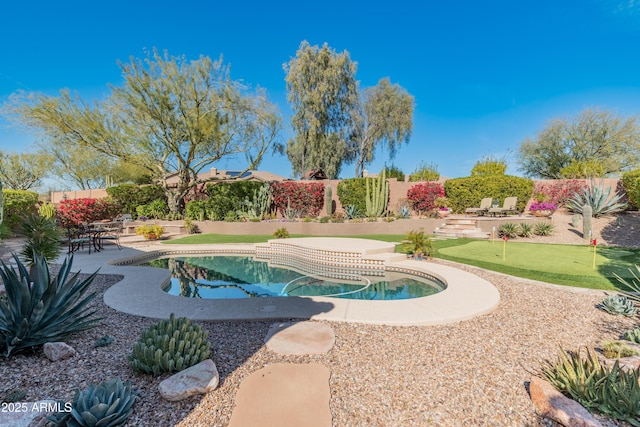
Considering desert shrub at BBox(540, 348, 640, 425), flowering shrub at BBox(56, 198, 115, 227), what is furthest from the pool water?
flowering shrub at BBox(56, 198, 115, 227)

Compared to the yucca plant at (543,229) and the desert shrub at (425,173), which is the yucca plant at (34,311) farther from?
the desert shrub at (425,173)

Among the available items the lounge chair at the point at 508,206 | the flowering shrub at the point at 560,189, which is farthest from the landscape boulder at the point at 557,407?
the flowering shrub at the point at 560,189

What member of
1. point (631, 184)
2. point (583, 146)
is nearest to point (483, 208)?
point (631, 184)

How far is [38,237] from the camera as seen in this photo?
4234mm

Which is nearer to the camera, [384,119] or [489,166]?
[489,166]

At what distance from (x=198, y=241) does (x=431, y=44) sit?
18.6 meters

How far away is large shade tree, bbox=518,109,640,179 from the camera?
20.6m

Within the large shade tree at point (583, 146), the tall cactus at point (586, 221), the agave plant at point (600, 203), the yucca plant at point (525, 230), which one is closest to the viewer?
the tall cactus at point (586, 221)

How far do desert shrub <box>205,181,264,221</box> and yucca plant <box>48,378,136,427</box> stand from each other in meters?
14.7

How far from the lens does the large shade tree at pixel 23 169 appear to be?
26297mm

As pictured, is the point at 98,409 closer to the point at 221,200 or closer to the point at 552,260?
the point at 552,260

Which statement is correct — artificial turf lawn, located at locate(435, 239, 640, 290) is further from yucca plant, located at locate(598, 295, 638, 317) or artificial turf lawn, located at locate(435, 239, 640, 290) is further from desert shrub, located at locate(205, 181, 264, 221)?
desert shrub, located at locate(205, 181, 264, 221)

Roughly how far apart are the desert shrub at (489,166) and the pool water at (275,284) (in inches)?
650

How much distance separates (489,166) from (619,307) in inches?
728
